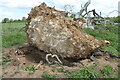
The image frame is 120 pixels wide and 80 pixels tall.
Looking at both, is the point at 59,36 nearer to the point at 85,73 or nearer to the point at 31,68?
the point at 31,68

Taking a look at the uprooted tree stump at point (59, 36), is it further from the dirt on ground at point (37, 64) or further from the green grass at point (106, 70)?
the green grass at point (106, 70)

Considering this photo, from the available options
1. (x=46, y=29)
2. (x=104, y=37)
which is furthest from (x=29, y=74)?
(x=104, y=37)

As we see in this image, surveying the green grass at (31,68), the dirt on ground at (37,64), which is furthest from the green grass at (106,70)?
the green grass at (31,68)

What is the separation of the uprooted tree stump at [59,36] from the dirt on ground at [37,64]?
10.9 inches

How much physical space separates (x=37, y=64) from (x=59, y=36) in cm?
111

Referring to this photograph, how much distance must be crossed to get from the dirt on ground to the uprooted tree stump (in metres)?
0.28

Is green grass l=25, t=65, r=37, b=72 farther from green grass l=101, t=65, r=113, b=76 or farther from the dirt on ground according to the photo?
green grass l=101, t=65, r=113, b=76

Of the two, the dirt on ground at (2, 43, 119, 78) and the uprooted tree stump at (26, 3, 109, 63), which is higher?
the uprooted tree stump at (26, 3, 109, 63)

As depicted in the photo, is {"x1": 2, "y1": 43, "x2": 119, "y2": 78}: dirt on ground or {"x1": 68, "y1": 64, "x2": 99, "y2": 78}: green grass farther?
{"x1": 2, "y1": 43, "x2": 119, "y2": 78}: dirt on ground

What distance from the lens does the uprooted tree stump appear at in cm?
744

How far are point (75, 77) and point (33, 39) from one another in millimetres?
2214

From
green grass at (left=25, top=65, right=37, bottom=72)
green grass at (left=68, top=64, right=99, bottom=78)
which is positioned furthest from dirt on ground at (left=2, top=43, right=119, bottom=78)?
green grass at (left=68, top=64, right=99, bottom=78)

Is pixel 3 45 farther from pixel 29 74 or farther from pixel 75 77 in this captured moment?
pixel 75 77

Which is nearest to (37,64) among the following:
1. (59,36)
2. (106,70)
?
(59,36)
